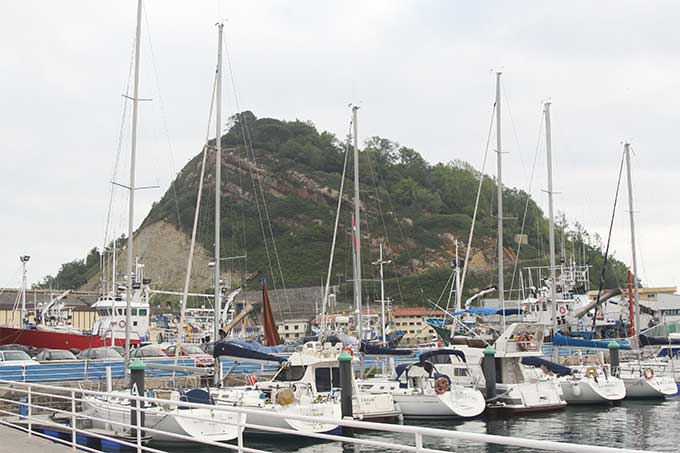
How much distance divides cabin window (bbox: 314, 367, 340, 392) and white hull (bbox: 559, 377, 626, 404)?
482 inches

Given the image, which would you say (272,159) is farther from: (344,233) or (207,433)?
(207,433)

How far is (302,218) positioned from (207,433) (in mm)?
130623

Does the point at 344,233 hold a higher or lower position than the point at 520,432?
higher

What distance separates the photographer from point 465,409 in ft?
103

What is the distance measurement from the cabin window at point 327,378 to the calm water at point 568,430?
2025 mm

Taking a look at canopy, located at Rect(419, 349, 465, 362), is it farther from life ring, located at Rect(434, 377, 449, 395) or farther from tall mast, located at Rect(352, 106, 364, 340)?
tall mast, located at Rect(352, 106, 364, 340)

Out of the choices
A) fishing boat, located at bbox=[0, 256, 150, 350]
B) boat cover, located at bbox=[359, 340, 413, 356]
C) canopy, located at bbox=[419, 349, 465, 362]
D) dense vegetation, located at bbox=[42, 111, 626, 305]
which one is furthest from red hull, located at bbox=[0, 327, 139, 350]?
dense vegetation, located at bbox=[42, 111, 626, 305]

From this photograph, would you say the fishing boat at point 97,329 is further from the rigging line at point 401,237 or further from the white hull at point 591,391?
the rigging line at point 401,237

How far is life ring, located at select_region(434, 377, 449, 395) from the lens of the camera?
3153cm

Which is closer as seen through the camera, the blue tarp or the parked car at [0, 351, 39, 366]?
the parked car at [0, 351, 39, 366]

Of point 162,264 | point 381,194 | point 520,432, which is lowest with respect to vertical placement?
point 520,432

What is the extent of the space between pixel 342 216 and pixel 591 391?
380ft

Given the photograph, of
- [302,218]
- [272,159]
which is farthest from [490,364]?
[272,159]

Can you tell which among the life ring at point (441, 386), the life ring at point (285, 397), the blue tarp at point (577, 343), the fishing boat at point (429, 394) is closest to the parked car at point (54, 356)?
the fishing boat at point (429, 394)
